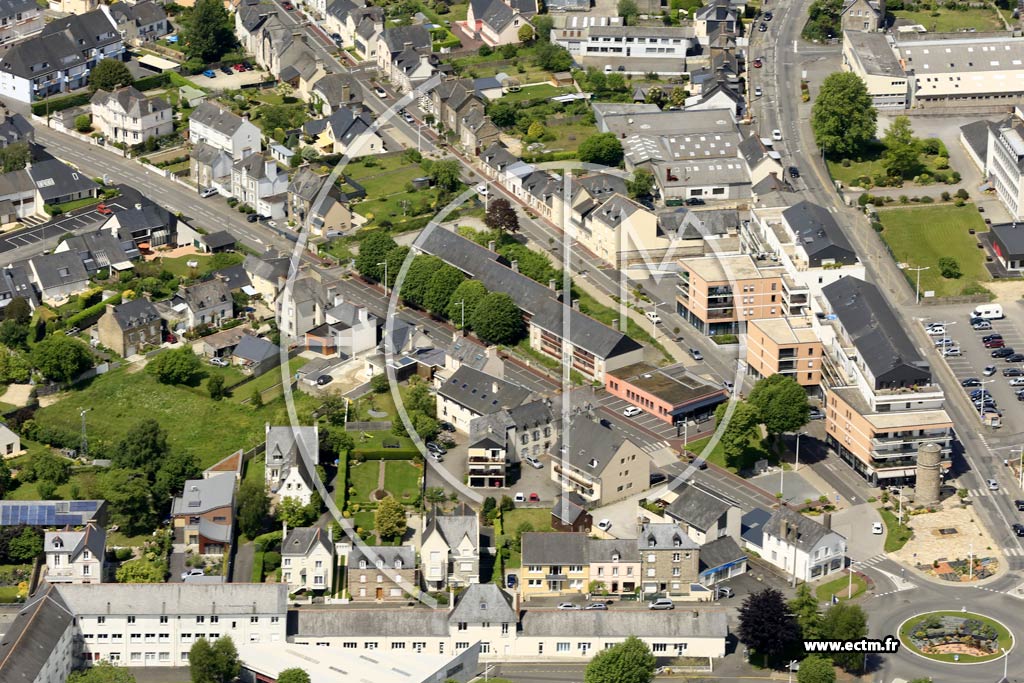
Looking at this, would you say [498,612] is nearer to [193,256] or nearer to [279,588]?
[279,588]

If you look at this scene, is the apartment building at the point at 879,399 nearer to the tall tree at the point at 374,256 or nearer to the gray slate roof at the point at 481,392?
the gray slate roof at the point at 481,392

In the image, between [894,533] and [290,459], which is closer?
[894,533]

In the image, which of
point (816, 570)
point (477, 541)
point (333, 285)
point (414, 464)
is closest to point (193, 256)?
point (333, 285)

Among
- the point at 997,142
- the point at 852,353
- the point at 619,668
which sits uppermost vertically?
the point at 997,142

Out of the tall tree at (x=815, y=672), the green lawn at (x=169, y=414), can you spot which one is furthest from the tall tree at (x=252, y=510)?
the tall tree at (x=815, y=672)

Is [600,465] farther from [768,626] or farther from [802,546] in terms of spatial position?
[768,626]

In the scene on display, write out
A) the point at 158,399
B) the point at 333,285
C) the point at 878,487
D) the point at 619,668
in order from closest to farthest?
the point at 619,668 < the point at 878,487 < the point at 158,399 < the point at 333,285

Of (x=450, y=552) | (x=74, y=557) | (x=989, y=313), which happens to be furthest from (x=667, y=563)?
(x=989, y=313)

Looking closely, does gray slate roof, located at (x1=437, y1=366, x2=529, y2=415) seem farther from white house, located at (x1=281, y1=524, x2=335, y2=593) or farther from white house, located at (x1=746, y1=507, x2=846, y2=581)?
white house, located at (x1=746, y1=507, x2=846, y2=581)
